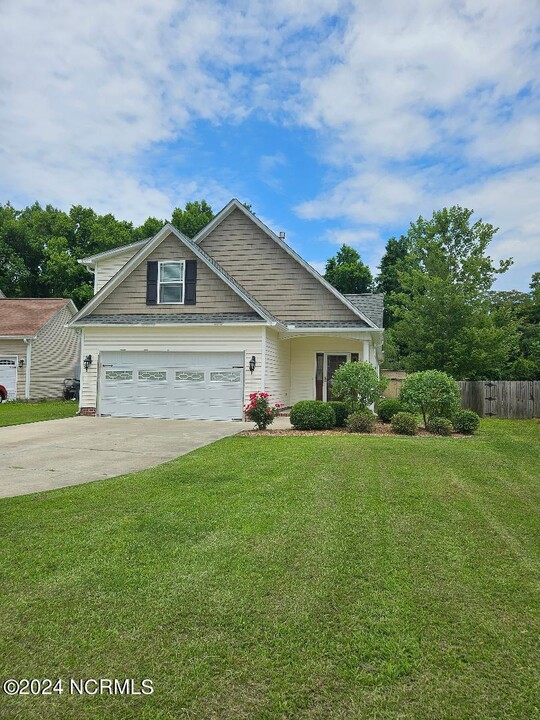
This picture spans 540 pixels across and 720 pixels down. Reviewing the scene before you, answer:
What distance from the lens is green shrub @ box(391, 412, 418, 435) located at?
10.8 m

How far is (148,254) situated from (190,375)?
13.6ft

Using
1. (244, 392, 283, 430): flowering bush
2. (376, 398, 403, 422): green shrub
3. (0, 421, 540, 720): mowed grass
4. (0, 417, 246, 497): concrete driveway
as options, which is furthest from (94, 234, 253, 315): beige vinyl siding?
(0, 421, 540, 720): mowed grass

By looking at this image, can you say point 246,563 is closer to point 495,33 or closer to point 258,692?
point 258,692

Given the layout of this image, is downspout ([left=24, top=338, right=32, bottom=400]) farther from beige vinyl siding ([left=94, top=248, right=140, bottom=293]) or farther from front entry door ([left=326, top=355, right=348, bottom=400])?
front entry door ([left=326, top=355, right=348, bottom=400])

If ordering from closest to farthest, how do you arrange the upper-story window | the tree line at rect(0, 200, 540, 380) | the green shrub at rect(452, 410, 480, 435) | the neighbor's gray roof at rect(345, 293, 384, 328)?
the green shrub at rect(452, 410, 480, 435), the upper-story window, the neighbor's gray roof at rect(345, 293, 384, 328), the tree line at rect(0, 200, 540, 380)

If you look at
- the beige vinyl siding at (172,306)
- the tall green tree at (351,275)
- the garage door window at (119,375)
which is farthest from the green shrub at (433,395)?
the tall green tree at (351,275)

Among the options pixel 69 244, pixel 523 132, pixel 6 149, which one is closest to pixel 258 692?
pixel 523 132

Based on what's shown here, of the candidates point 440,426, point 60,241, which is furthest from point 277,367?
point 60,241

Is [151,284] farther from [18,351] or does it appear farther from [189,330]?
[18,351]

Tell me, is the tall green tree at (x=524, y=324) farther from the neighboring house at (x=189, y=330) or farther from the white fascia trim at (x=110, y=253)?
the white fascia trim at (x=110, y=253)

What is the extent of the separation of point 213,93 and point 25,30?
5050 millimetres

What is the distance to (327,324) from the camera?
1596 centimetres

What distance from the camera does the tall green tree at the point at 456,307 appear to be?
69.9ft

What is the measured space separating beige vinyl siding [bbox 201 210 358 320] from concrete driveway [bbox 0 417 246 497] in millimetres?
5117
